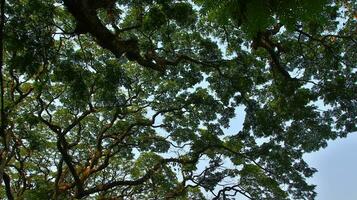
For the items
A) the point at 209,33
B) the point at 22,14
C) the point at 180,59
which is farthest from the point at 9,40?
the point at 209,33

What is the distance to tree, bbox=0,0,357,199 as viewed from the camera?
10.2 meters

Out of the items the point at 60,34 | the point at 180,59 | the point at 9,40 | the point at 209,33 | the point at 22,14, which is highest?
the point at 209,33

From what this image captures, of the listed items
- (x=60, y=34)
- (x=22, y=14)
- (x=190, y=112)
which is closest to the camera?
(x=22, y=14)

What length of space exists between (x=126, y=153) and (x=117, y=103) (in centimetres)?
278

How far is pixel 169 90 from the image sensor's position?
14.1 m

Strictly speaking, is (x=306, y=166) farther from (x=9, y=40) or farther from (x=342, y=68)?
(x=9, y=40)

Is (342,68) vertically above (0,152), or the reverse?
(342,68)

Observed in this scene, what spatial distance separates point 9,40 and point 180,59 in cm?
464

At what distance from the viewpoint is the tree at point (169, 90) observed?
10.2 m

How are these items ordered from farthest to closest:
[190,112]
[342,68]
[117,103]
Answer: [190,112] → [117,103] → [342,68]

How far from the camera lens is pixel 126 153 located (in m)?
15.7

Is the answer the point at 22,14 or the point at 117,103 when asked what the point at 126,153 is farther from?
the point at 22,14

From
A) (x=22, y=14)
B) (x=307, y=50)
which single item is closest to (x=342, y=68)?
(x=307, y=50)

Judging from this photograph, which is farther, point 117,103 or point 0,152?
point 0,152
